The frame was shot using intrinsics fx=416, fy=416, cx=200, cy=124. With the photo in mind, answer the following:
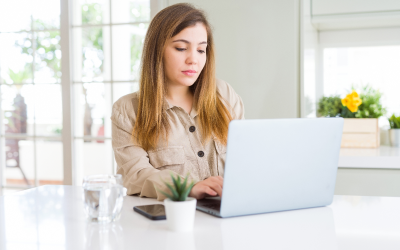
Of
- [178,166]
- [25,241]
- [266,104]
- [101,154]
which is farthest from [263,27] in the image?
[101,154]

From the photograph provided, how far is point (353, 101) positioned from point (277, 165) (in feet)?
5.68

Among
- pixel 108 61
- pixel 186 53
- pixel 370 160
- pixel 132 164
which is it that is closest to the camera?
pixel 132 164

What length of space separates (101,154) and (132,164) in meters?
6.90

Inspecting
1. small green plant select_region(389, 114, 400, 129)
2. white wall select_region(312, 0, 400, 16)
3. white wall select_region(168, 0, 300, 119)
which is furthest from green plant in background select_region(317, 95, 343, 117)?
white wall select_region(312, 0, 400, 16)

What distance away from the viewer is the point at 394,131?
2.51m

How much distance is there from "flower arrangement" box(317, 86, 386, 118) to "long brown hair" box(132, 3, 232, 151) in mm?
1217

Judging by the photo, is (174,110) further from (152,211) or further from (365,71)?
(365,71)

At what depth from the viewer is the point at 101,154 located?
8.04 meters

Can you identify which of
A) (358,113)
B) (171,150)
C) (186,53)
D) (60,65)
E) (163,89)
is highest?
(60,65)

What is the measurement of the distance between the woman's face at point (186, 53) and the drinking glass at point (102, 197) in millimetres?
632

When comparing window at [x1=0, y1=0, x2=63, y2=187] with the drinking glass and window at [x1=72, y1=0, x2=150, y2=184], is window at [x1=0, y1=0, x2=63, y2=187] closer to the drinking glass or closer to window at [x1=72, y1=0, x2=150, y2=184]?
window at [x1=72, y1=0, x2=150, y2=184]

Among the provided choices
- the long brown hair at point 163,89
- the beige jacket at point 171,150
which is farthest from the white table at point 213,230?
the long brown hair at point 163,89

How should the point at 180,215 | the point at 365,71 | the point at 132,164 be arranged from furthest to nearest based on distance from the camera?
the point at 365,71 < the point at 132,164 < the point at 180,215

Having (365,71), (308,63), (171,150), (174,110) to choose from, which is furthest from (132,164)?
(365,71)
